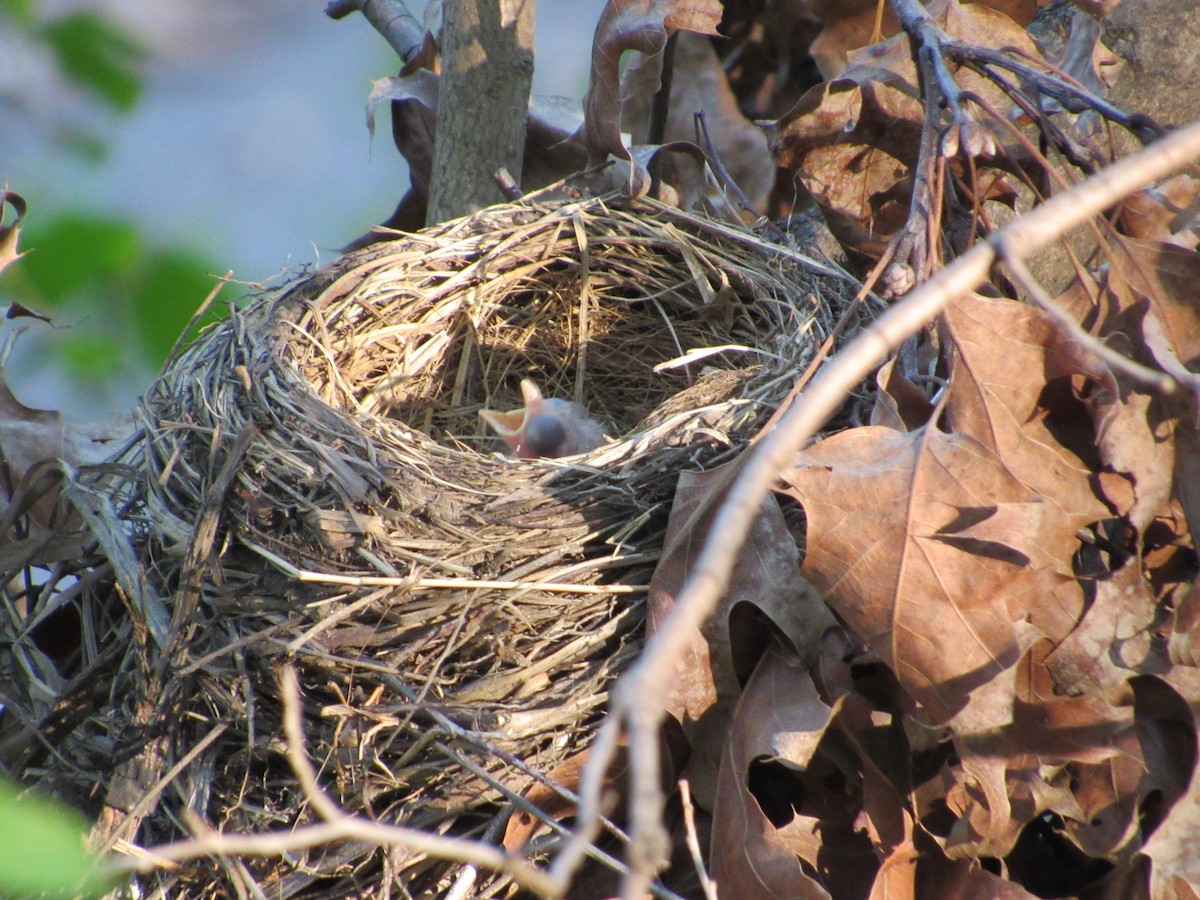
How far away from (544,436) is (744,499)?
1.96m

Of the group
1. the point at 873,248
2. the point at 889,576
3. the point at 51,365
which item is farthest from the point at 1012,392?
the point at 51,365

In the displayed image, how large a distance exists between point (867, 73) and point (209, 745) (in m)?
1.59

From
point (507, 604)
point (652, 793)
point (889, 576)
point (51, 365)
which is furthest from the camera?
point (51, 365)

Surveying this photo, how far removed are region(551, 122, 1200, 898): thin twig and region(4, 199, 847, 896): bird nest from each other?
0.90 meters

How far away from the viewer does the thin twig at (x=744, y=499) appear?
1.63ft

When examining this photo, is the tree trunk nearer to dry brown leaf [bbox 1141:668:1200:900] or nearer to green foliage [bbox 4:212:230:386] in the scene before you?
green foliage [bbox 4:212:230:386]

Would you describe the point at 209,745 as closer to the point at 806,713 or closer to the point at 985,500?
the point at 806,713

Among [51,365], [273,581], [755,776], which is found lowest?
[755,776]

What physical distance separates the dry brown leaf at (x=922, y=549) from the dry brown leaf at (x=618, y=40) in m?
1.19

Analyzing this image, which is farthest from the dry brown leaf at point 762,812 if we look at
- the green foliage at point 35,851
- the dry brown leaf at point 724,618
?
the green foliage at point 35,851

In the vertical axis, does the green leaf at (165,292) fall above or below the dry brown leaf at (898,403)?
above

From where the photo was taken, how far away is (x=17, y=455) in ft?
7.30

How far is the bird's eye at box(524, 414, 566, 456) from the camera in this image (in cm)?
253

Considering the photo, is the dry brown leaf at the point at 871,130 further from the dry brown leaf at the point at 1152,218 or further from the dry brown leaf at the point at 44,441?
the dry brown leaf at the point at 44,441
